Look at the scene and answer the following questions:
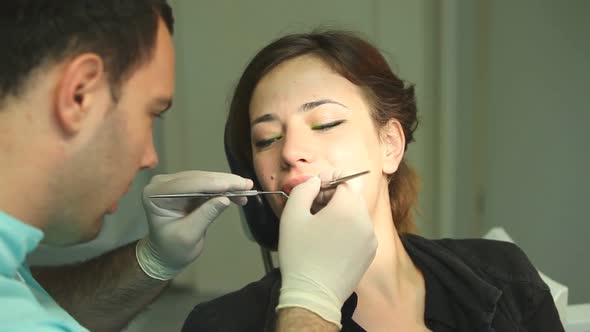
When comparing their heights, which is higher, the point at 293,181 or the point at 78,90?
the point at 78,90

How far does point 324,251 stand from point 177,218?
493 mm

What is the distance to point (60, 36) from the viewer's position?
849mm

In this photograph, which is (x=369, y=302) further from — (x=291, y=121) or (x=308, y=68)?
(x=308, y=68)

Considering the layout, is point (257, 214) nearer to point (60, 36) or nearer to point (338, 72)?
point (338, 72)

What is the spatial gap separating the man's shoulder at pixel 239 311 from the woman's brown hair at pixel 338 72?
1.21 ft

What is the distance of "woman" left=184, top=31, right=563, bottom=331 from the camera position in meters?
1.24

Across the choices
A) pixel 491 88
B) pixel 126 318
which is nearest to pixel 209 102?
pixel 126 318

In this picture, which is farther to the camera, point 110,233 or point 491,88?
point 491,88

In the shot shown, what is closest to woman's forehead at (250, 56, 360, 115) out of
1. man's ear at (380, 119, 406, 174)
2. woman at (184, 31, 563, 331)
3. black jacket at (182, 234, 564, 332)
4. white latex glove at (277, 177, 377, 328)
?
woman at (184, 31, 563, 331)

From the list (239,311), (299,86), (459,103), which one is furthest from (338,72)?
(459,103)

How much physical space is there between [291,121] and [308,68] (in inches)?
5.7

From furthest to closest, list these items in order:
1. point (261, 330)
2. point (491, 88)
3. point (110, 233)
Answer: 1. point (491, 88)
2. point (110, 233)
3. point (261, 330)

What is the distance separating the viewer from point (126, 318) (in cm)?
150

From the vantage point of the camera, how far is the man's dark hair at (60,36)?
84cm
